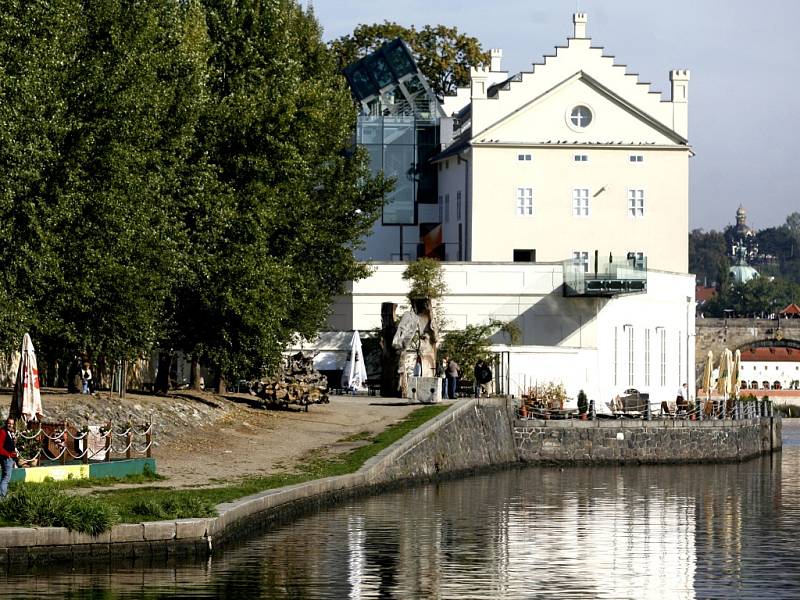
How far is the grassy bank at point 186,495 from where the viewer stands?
87.7 ft

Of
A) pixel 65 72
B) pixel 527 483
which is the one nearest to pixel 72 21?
pixel 65 72

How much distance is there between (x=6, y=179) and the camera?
38.3 metres

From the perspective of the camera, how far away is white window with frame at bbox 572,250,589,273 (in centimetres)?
7106

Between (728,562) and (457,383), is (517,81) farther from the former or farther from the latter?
(728,562)

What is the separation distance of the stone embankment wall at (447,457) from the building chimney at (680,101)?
1484cm

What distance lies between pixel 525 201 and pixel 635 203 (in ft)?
16.3

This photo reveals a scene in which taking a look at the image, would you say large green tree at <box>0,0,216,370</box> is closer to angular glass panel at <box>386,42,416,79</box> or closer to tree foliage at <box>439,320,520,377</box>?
tree foliage at <box>439,320,520,377</box>

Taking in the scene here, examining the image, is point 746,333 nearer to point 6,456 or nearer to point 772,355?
point 772,355

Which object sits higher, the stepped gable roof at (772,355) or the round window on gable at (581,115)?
the round window on gable at (581,115)

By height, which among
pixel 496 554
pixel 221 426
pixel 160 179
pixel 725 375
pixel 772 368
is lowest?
pixel 496 554

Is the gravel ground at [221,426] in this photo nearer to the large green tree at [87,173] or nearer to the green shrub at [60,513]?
the large green tree at [87,173]

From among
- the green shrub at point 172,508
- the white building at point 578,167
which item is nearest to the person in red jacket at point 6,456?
the green shrub at point 172,508

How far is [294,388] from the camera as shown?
171 ft

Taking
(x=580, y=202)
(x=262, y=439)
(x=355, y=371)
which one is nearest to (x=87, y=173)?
(x=262, y=439)
